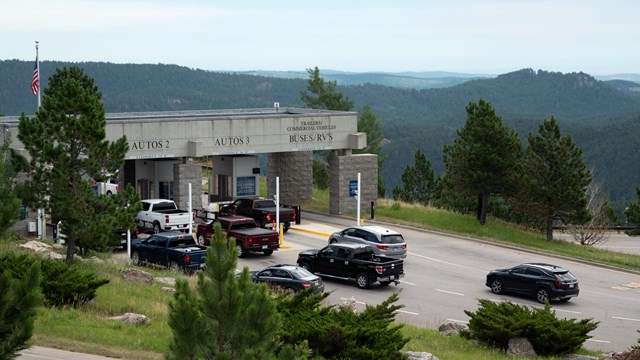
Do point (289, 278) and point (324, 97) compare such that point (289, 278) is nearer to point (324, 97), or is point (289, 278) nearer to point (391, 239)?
point (391, 239)

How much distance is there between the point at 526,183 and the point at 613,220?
26694mm

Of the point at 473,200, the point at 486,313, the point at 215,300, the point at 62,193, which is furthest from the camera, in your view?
the point at 473,200

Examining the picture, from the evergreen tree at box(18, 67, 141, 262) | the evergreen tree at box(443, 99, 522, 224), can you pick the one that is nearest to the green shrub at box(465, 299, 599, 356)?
the evergreen tree at box(18, 67, 141, 262)

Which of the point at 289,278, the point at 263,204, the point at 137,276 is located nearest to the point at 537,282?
the point at 289,278

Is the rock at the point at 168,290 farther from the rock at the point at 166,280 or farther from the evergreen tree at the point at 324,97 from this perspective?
A: the evergreen tree at the point at 324,97

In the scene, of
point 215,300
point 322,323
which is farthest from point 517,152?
point 215,300

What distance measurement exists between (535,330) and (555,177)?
79.8 feet

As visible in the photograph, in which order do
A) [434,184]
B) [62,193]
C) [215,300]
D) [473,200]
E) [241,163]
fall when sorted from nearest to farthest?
1. [215,300]
2. [62,193]
3. [241,163]
4. [473,200]
5. [434,184]

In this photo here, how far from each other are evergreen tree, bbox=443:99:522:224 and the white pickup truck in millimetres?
14022

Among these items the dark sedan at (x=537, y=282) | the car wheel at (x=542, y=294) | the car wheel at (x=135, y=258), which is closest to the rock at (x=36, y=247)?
the car wheel at (x=135, y=258)

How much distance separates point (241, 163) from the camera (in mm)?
48688

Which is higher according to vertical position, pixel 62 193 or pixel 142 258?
pixel 62 193

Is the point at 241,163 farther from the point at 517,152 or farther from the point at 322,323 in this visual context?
the point at 322,323

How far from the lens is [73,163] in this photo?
26.3 metres
